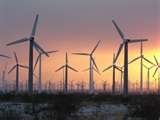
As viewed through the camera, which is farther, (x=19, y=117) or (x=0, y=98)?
(x=0, y=98)

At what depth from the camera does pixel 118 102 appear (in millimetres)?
61594

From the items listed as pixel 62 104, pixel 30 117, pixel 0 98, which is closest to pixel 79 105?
pixel 62 104

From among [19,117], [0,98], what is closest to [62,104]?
[19,117]

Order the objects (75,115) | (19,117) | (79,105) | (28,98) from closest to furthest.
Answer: (19,117) → (75,115) → (79,105) → (28,98)

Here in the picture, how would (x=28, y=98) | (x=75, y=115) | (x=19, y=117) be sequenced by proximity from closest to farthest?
1. (x=19, y=117)
2. (x=75, y=115)
3. (x=28, y=98)

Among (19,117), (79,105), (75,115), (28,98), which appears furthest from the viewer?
(28,98)

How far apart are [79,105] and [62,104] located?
2674mm

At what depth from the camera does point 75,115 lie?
171 feet

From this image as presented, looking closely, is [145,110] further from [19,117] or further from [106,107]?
[19,117]

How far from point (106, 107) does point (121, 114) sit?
147 inches

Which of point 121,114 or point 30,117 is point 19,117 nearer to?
point 30,117

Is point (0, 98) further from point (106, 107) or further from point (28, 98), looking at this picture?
point (106, 107)

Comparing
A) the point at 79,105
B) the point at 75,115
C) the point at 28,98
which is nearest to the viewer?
the point at 75,115

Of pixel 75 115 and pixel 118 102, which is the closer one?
pixel 75 115
